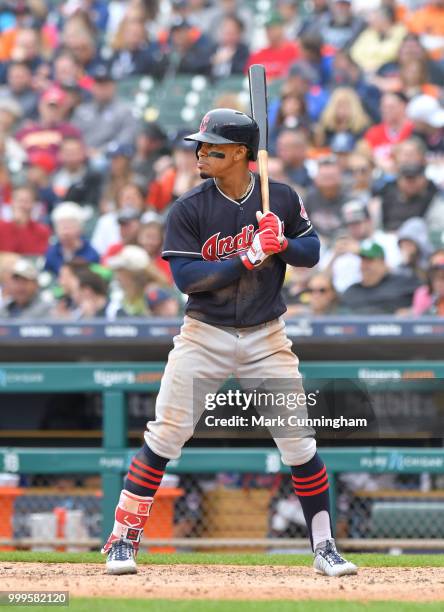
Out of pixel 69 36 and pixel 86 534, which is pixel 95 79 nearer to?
pixel 69 36

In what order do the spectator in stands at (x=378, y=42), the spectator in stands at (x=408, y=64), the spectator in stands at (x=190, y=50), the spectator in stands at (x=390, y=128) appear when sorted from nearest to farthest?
the spectator in stands at (x=390, y=128) → the spectator in stands at (x=408, y=64) → the spectator in stands at (x=378, y=42) → the spectator in stands at (x=190, y=50)

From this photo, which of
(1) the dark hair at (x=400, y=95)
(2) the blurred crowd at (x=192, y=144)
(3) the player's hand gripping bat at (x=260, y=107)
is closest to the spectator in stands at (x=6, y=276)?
(2) the blurred crowd at (x=192, y=144)

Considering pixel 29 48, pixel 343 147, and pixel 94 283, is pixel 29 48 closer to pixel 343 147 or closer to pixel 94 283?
pixel 343 147

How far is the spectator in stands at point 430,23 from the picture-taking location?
36.0ft

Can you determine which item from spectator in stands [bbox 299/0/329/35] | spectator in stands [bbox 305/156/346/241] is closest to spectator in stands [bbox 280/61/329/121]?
spectator in stands [bbox 299/0/329/35]

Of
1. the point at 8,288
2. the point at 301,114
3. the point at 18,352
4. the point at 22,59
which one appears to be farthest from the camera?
the point at 22,59

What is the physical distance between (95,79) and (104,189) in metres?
1.59

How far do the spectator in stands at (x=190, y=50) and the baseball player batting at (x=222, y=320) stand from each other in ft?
23.6

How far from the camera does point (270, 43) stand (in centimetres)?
1158

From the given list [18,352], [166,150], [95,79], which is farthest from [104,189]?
[18,352]

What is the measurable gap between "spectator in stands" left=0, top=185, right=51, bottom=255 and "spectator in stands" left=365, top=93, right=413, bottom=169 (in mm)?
2683

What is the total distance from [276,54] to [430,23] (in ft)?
4.63

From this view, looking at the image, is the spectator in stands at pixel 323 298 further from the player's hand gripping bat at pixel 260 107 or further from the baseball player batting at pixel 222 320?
the baseball player batting at pixel 222 320

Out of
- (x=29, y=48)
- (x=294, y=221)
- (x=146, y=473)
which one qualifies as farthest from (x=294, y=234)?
(x=29, y=48)
